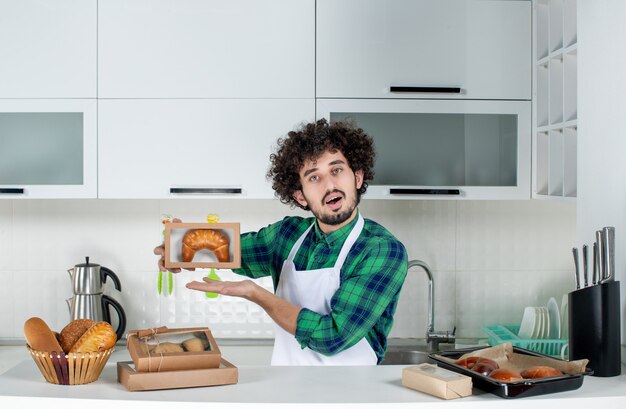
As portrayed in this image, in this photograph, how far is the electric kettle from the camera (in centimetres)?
296

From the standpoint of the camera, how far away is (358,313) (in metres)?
1.91

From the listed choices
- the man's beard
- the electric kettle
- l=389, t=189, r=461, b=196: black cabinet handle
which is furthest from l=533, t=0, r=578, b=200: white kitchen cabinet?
the electric kettle

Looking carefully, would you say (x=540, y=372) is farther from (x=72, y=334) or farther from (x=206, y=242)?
(x=72, y=334)

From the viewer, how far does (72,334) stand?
164 centimetres

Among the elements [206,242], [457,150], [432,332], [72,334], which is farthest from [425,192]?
[72,334]

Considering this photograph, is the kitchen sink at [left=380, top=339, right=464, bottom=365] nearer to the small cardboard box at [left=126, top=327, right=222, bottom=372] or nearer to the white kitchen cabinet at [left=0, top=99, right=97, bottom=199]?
the white kitchen cabinet at [left=0, top=99, right=97, bottom=199]

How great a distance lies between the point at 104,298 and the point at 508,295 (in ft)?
5.30

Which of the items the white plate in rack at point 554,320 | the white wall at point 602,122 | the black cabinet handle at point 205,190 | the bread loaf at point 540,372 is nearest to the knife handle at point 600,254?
the white wall at point 602,122

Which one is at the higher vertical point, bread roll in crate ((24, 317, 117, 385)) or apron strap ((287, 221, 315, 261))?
apron strap ((287, 221, 315, 261))

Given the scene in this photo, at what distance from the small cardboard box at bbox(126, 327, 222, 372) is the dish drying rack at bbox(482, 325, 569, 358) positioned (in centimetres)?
138

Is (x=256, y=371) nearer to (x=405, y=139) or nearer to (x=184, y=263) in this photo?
(x=184, y=263)

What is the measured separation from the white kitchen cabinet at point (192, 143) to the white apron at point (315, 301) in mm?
579

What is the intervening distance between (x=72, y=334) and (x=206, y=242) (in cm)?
38

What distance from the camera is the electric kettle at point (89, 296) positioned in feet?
9.71
